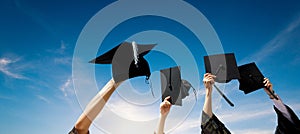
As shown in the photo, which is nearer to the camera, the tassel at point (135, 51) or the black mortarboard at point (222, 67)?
the tassel at point (135, 51)

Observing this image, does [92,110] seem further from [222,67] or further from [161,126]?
[222,67]

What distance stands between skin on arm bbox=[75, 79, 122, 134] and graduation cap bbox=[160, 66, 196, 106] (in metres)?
1.28

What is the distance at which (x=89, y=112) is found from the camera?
1867mm

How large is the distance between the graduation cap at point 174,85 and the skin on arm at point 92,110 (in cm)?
128

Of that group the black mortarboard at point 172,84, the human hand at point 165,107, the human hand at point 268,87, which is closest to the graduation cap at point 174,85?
the black mortarboard at point 172,84

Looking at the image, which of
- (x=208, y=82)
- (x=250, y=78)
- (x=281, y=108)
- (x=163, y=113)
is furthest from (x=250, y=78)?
(x=163, y=113)

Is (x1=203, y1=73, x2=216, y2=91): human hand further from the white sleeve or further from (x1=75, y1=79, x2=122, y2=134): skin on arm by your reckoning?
(x1=75, y1=79, x2=122, y2=134): skin on arm

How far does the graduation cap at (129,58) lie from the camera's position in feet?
9.32

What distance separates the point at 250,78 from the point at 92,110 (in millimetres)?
2369

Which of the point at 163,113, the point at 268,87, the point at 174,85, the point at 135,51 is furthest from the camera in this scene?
the point at 174,85

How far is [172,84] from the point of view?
3.30 meters

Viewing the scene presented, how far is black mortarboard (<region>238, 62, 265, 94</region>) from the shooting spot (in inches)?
136

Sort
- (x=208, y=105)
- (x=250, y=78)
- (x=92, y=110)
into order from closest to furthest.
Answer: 1. (x=92, y=110)
2. (x=208, y=105)
3. (x=250, y=78)

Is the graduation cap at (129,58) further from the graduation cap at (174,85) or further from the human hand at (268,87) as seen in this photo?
the human hand at (268,87)
